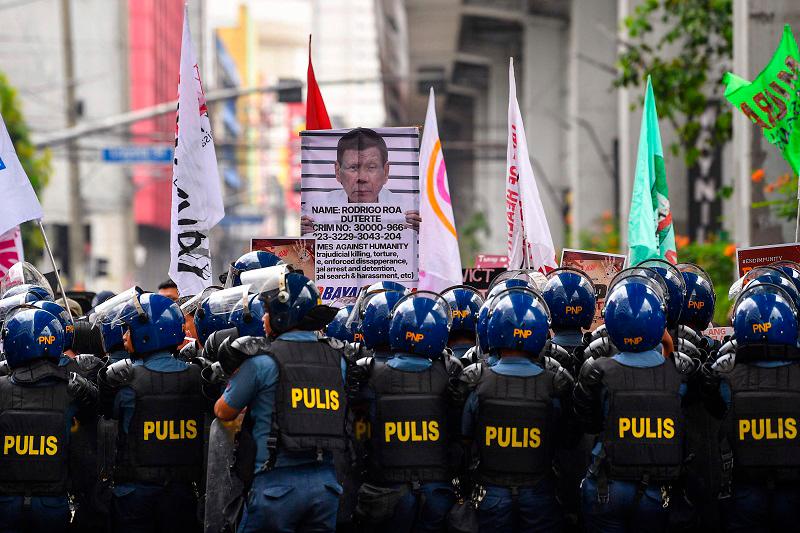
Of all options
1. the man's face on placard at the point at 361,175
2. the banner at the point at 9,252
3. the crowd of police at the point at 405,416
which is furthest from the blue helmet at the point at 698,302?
the banner at the point at 9,252

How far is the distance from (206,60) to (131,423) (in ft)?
334

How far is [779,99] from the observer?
11242mm

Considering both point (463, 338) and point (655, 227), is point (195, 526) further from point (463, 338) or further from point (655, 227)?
point (655, 227)

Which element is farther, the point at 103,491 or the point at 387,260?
the point at 387,260

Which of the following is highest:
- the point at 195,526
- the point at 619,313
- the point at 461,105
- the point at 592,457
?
the point at 461,105

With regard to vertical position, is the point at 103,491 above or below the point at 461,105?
below

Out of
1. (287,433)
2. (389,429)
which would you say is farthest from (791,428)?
(287,433)

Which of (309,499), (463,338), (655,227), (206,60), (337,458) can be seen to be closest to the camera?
(309,499)

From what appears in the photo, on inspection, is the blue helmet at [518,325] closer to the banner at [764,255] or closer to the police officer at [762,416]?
Answer: the police officer at [762,416]

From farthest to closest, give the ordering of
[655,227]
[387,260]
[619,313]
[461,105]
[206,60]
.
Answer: [206,60] → [461,105] → [655,227] → [387,260] → [619,313]

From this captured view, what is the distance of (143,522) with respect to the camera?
8.01 metres

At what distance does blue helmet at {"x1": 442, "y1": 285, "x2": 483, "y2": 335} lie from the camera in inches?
353

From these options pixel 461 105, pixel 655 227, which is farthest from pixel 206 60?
pixel 655 227

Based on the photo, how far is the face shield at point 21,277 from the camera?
446 inches
